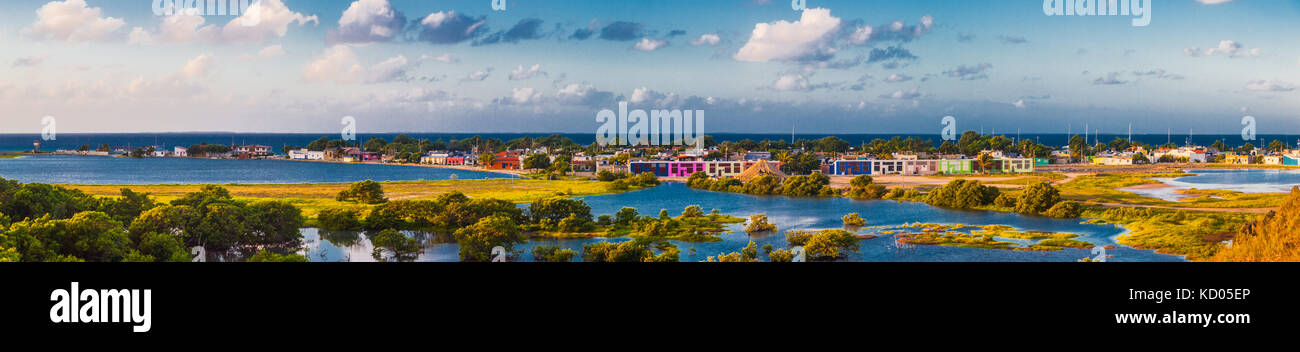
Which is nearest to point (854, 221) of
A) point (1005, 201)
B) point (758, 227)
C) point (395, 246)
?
point (758, 227)

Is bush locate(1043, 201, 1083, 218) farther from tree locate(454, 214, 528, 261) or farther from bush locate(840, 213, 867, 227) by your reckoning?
tree locate(454, 214, 528, 261)

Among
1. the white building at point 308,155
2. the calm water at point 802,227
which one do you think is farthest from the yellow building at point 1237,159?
the white building at point 308,155

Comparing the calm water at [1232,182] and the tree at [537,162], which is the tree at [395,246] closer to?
the calm water at [1232,182]

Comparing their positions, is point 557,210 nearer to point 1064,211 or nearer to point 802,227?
point 802,227

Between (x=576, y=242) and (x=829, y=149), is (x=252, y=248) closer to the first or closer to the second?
(x=576, y=242)
